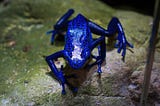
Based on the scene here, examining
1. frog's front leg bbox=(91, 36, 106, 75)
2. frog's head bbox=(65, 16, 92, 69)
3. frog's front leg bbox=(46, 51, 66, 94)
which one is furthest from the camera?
frog's front leg bbox=(91, 36, 106, 75)

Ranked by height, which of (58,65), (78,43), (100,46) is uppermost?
(78,43)

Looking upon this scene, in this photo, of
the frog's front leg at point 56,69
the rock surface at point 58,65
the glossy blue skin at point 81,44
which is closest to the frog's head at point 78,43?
the glossy blue skin at point 81,44

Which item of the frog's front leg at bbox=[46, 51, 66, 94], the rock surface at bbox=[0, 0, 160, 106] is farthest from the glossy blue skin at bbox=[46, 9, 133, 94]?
the rock surface at bbox=[0, 0, 160, 106]

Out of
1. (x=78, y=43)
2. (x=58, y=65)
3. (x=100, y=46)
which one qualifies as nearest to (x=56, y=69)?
(x=58, y=65)

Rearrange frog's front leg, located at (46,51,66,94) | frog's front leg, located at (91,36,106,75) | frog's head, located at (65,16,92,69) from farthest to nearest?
frog's front leg, located at (91,36,106,75) → frog's front leg, located at (46,51,66,94) → frog's head, located at (65,16,92,69)

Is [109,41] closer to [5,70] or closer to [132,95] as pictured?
[132,95]

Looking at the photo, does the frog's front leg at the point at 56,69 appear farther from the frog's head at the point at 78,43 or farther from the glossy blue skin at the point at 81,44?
A: the frog's head at the point at 78,43

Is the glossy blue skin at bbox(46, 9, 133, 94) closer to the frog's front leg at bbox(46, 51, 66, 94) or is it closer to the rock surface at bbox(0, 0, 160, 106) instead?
the frog's front leg at bbox(46, 51, 66, 94)

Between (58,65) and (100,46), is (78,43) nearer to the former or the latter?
(100,46)
